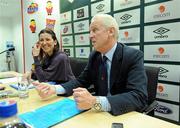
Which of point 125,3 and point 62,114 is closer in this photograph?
point 62,114

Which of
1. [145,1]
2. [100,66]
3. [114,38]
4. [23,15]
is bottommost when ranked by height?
[100,66]

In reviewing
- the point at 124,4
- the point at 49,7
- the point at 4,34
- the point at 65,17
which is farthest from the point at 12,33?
the point at 124,4

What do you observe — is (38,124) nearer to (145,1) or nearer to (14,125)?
(14,125)

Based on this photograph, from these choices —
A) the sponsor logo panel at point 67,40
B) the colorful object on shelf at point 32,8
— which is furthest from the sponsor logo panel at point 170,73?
the colorful object on shelf at point 32,8

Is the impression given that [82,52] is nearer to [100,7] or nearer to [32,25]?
[100,7]

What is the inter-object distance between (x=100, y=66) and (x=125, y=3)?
1.19 meters

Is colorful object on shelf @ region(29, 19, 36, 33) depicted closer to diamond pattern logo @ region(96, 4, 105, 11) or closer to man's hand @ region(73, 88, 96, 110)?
diamond pattern logo @ region(96, 4, 105, 11)

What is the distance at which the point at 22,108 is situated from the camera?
1.13 m

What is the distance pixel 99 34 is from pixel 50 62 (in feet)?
2.71

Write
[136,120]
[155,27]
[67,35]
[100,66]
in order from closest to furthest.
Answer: [136,120]
[100,66]
[155,27]
[67,35]

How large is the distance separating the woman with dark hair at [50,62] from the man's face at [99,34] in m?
0.63

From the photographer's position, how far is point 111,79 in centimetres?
127

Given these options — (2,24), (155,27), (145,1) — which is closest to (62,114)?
(155,27)

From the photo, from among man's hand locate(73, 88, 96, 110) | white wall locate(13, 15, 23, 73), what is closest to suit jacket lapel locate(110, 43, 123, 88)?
man's hand locate(73, 88, 96, 110)
